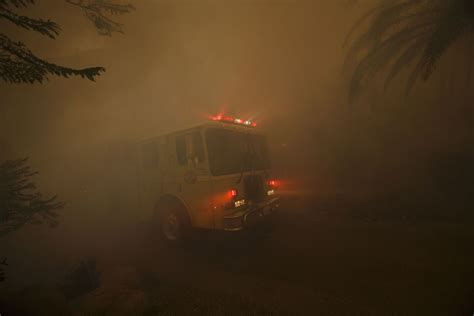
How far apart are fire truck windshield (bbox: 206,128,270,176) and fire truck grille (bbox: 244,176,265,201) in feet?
0.75

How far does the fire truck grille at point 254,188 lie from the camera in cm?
481

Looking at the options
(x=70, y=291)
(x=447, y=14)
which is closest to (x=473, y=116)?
(x=447, y=14)

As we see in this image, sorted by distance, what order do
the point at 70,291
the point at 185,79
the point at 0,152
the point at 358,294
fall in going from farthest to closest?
the point at 185,79, the point at 0,152, the point at 70,291, the point at 358,294

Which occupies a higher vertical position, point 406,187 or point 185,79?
point 185,79

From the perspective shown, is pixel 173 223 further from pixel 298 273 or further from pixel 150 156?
pixel 298 273

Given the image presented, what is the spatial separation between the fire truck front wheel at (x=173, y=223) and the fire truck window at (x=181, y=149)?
1012mm

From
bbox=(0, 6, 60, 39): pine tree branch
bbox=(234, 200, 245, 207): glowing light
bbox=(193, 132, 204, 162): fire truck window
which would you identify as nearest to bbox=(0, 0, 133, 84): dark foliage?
bbox=(0, 6, 60, 39): pine tree branch

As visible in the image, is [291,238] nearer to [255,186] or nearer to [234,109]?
[255,186]

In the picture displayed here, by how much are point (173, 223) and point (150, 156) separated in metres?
1.73

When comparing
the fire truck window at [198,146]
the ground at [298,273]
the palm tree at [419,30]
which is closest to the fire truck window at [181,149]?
the fire truck window at [198,146]

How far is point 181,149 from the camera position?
4875mm

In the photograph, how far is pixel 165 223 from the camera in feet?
17.7

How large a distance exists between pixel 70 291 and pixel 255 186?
141 inches

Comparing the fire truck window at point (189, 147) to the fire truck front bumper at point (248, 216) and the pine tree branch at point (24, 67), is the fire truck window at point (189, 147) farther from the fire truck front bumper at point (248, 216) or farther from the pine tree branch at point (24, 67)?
the pine tree branch at point (24, 67)
